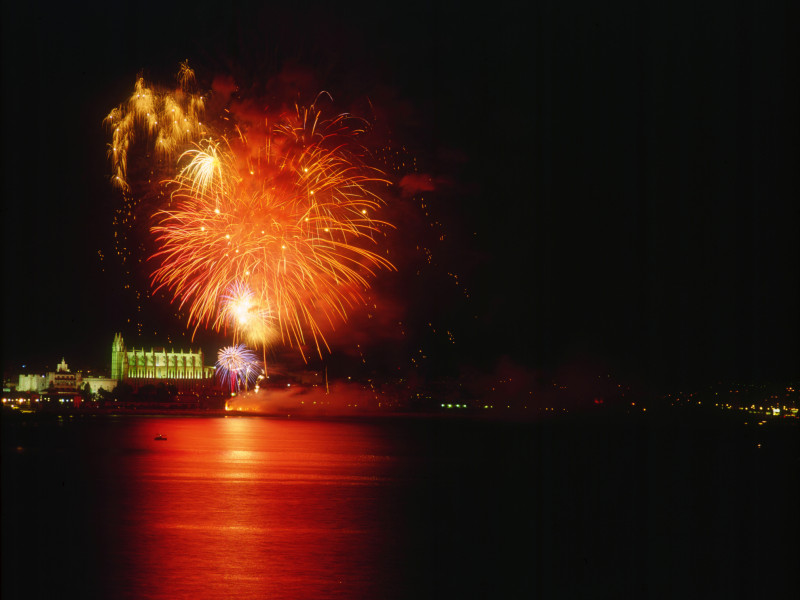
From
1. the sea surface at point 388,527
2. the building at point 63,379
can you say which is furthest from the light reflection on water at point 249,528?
the building at point 63,379

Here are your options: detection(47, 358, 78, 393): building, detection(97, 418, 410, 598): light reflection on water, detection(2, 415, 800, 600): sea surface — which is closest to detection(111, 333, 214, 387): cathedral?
detection(47, 358, 78, 393): building

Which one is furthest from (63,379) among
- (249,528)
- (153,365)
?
(249,528)

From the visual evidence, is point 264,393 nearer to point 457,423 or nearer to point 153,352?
point 457,423

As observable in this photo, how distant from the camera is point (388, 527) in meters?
14.7

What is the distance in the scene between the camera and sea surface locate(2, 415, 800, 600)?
10227 millimetres

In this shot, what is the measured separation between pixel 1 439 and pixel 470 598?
109 feet

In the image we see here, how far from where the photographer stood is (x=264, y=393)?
82.7 meters

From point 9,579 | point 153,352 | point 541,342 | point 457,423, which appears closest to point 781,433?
point 541,342

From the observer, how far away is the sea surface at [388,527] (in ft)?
33.6

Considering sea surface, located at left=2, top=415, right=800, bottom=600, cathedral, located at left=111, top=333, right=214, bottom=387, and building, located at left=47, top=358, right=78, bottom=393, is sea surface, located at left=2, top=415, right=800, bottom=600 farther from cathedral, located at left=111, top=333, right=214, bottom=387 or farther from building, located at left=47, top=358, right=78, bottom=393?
building, located at left=47, top=358, right=78, bottom=393

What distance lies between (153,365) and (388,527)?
112958mm

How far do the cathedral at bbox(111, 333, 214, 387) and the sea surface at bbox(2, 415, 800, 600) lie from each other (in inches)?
3600

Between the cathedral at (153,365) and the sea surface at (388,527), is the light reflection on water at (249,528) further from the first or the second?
the cathedral at (153,365)

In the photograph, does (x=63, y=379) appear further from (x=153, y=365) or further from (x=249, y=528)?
(x=249, y=528)
